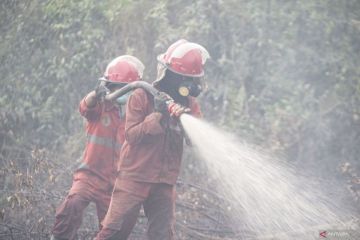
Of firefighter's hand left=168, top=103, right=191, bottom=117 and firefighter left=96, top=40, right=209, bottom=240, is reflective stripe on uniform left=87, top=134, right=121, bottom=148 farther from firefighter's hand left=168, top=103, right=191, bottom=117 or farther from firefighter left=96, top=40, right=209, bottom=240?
firefighter's hand left=168, top=103, right=191, bottom=117

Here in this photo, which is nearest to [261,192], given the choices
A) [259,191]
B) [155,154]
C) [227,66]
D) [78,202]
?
[259,191]

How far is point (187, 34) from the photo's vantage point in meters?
8.95

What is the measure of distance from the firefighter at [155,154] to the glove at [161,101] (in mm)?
55

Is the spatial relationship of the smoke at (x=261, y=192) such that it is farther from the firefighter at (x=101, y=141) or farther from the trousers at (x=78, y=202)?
the trousers at (x=78, y=202)

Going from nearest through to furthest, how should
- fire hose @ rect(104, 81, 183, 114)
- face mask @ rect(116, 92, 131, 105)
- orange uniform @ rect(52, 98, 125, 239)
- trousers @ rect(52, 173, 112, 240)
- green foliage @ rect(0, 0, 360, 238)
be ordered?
fire hose @ rect(104, 81, 183, 114) < trousers @ rect(52, 173, 112, 240) < face mask @ rect(116, 92, 131, 105) < orange uniform @ rect(52, 98, 125, 239) < green foliage @ rect(0, 0, 360, 238)

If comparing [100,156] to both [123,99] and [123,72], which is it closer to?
[123,99]

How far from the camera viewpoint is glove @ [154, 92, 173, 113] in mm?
4531

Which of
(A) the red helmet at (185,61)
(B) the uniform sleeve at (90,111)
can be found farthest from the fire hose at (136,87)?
(A) the red helmet at (185,61)

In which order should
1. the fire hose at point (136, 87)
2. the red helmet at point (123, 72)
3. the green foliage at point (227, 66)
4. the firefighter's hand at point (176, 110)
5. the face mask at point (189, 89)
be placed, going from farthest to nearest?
1. the green foliage at point (227, 66)
2. the red helmet at point (123, 72)
3. the face mask at point (189, 89)
4. the fire hose at point (136, 87)
5. the firefighter's hand at point (176, 110)

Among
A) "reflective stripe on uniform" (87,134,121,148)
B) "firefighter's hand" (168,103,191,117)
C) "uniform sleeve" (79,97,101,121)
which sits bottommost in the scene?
"reflective stripe on uniform" (87,134,121,148)

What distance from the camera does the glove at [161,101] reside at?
4531mm

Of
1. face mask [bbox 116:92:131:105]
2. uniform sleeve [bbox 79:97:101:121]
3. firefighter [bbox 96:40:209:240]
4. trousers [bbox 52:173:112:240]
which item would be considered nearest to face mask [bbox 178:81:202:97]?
firefighter [bbox 96:40:209:240]

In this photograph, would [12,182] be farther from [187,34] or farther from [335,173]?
[335,173]

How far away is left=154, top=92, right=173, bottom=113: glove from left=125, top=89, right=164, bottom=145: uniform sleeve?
0.15ft
